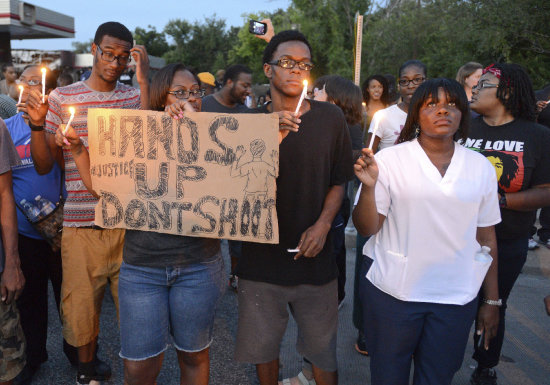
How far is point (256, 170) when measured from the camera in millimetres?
2281

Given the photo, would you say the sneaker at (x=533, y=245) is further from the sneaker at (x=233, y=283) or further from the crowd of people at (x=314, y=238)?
the sneaker at (x=233, y=283)

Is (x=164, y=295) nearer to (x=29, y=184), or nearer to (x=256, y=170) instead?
(x=256, y=170)

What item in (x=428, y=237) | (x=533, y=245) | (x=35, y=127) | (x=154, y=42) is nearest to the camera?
(x=428, y=237)

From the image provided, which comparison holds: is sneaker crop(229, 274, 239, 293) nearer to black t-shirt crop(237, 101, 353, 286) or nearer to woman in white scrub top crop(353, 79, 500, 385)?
black t-shirt crop(237, 101, 353, 286)

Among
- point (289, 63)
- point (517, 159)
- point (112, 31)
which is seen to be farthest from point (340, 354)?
point (112, 31)

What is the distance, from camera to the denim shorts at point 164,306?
7.73 feet

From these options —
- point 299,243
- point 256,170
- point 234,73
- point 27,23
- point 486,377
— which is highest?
point 27,23

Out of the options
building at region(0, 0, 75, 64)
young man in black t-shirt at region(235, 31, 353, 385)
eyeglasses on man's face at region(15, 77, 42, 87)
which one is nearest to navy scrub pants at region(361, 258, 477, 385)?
young man in black t-shirt at region(235, 31, 353, 385)

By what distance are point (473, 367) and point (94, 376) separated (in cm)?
280

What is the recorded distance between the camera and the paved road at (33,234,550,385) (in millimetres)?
3389

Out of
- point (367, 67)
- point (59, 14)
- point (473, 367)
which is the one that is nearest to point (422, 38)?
point (367, 67)

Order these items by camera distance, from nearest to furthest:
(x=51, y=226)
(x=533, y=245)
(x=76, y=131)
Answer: (x=76, y=131) < (x=51, y=226) < (x=533, y=245)

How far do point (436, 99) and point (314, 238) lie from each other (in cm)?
92

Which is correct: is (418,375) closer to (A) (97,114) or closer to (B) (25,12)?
(A) (97,114)
